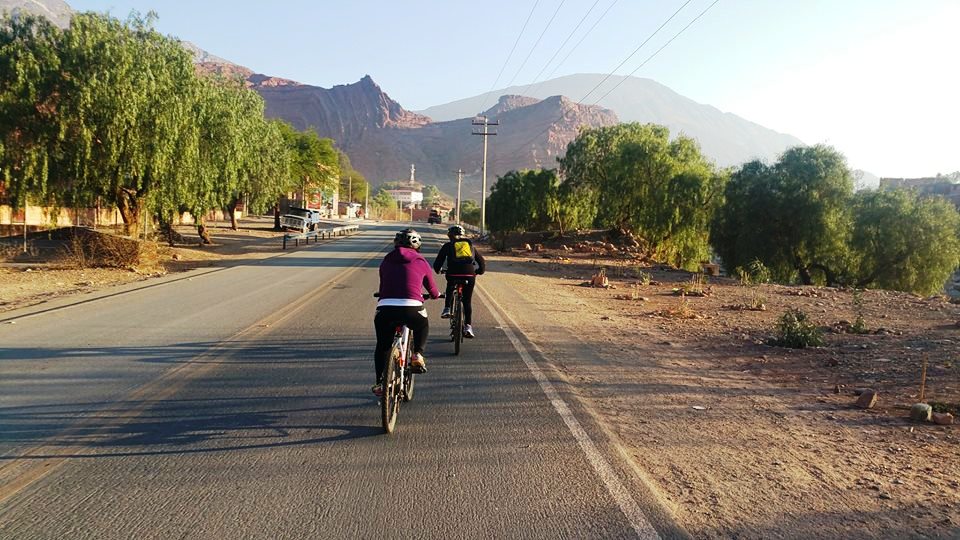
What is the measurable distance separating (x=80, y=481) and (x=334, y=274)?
61.1ft

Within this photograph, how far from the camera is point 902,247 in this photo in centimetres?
3688

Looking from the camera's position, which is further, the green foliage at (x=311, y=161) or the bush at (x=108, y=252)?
the green foliage at (x=311, y=161)

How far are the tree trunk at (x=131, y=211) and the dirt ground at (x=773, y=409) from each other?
7.05 m

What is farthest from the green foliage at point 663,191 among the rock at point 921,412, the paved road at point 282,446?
the rock at point 921,412

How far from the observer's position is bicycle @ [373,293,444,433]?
228 inches

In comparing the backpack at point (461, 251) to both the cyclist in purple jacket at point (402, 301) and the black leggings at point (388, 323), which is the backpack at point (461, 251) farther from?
the black leggings at point (388, 323)

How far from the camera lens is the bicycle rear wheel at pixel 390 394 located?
5.77 metres

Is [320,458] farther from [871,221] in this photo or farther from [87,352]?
[871,221]

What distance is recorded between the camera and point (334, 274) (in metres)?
23.1

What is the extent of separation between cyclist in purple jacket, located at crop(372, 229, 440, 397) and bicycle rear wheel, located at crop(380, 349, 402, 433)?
182mm

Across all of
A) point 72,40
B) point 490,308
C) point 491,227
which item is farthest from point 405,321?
point 491,227

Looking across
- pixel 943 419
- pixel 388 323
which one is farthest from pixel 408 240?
pixel 943 419

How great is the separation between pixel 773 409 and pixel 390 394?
4221 mm

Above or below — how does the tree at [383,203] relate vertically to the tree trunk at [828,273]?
above
